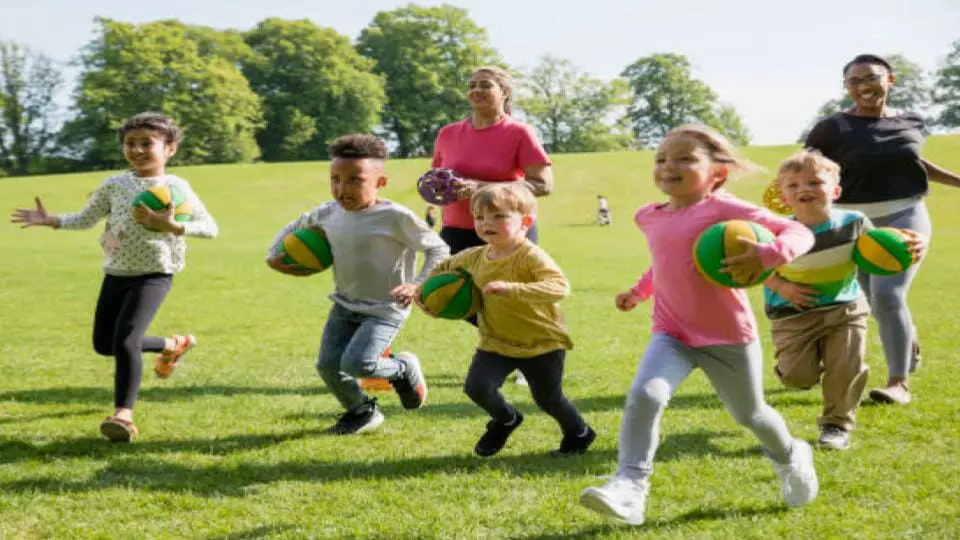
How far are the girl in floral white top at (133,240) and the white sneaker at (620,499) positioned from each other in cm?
326

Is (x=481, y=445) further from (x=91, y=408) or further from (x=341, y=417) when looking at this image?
(x=91, y=408)

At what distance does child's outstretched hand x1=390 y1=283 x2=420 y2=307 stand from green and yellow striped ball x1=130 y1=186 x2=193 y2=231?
1.70 m

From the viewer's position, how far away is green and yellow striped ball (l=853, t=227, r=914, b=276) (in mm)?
→ 4723

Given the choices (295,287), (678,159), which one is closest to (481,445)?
(678,159)

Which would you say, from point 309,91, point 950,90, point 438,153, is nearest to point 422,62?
point 309,91

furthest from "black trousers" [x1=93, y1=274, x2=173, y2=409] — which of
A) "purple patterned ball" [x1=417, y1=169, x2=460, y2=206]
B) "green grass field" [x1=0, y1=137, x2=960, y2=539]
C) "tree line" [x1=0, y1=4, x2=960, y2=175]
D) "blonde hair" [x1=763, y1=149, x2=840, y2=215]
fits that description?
"tree line" [x1=0, y1=4, x2=960, y2=175]

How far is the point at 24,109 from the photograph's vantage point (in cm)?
8181

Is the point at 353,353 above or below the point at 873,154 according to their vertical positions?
below

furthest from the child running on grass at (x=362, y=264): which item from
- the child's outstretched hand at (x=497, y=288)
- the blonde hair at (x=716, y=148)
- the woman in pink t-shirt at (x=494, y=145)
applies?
the blonde hair at (x=716, y=148)

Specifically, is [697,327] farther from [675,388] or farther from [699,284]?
[675,388]

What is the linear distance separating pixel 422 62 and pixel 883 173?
91.4 m

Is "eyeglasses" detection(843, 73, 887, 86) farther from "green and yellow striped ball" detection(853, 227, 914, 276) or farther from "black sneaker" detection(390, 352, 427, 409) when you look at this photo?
"black sneaker" detection(390, 352, 427, 409)

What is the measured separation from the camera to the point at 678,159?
4031 mm

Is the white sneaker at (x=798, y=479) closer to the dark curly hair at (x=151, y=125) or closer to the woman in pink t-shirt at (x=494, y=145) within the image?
the woman in pink t-shirt at (x=494, y=145)
